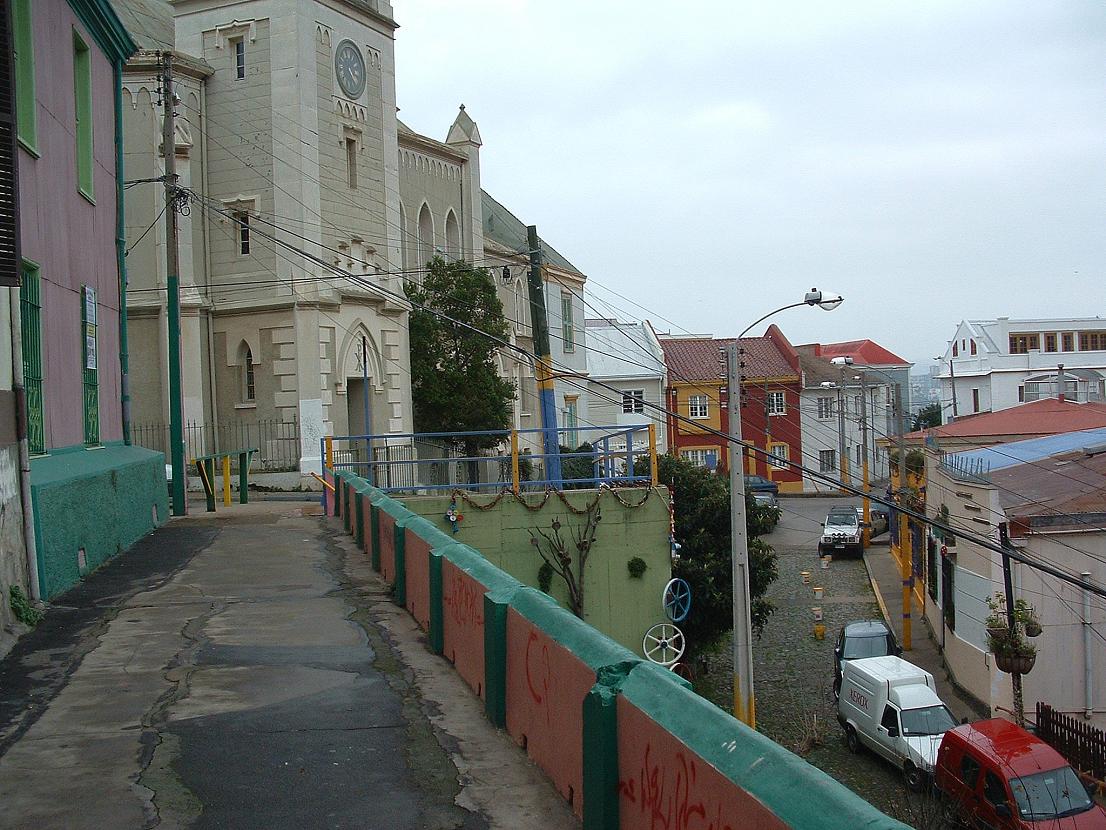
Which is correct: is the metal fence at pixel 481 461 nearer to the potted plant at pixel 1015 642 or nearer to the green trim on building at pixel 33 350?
the potted plant at pixel 1015 642

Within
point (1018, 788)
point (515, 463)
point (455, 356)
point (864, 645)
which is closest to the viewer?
point (1018, 788)

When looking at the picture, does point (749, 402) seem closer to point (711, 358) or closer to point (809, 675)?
point (711, 358)

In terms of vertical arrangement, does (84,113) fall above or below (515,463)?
above

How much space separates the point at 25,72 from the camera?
1299 cm

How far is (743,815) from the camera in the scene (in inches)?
157

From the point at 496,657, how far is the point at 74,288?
10346mm

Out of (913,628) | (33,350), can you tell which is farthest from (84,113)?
(913,628)

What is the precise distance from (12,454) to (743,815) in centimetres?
910

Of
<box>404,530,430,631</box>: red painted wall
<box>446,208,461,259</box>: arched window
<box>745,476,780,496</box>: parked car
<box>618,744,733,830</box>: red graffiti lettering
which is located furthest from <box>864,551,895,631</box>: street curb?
<box>618,744,733,830</box>: red graffiti lettering

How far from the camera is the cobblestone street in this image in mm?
21102

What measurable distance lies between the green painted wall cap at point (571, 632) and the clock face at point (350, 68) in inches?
1236

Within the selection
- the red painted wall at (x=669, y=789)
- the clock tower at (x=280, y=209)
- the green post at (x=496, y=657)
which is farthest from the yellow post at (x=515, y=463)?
the red painted wall at (x=669, y=789)

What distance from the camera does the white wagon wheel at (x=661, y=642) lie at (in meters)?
24.2

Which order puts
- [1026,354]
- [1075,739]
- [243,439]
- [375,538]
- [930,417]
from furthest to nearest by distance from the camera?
[930,417] < [1026,354] < [243,439] < [1075,739] < [375,538]
